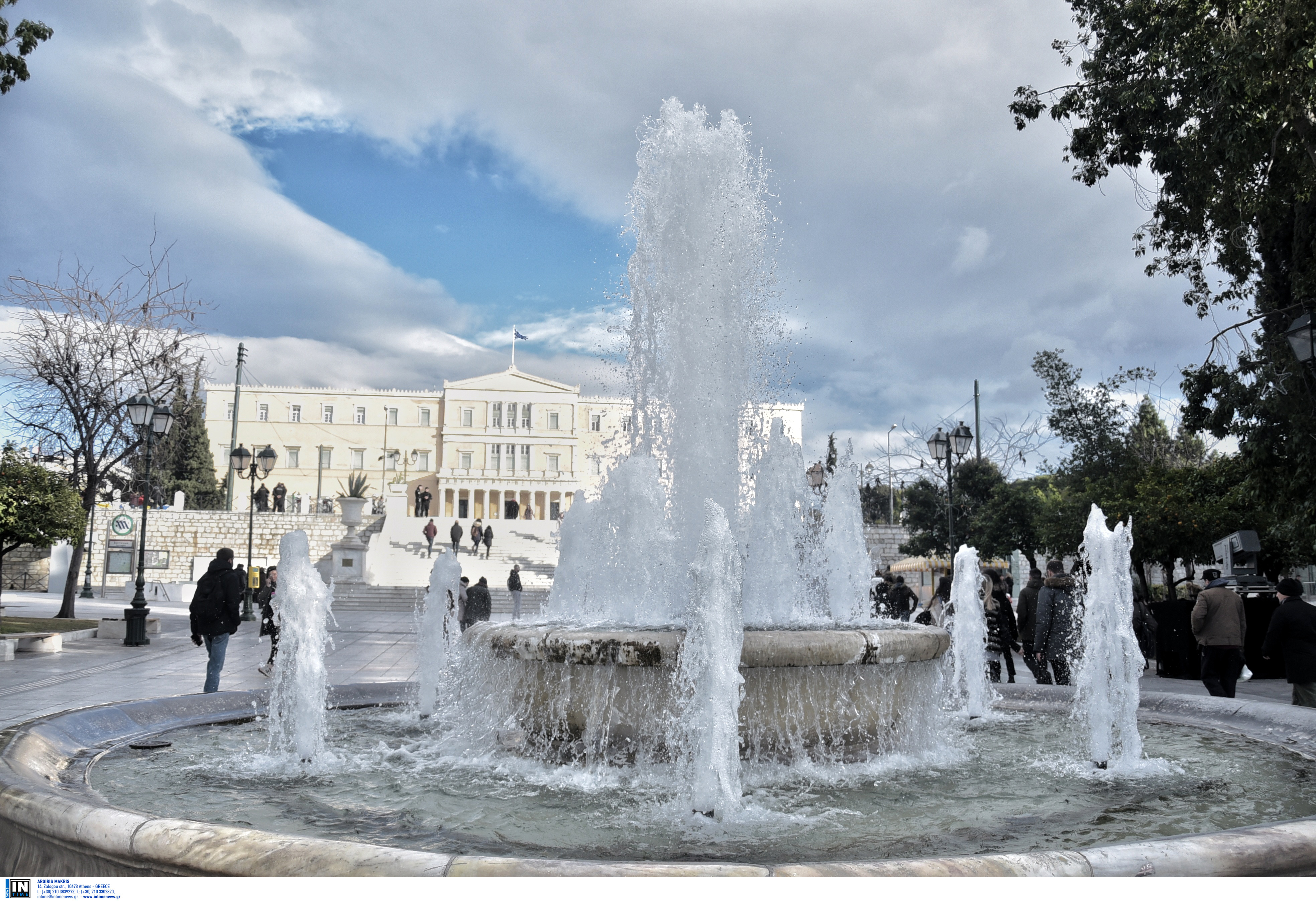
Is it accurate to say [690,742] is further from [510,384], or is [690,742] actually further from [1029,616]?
[510,384]

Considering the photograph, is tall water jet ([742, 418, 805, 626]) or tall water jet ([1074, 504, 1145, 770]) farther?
tall water jet ([742, 418, 805, 626])

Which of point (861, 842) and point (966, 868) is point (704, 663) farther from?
point (966, 868)

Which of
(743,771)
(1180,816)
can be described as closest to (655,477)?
Answer: (743,771)

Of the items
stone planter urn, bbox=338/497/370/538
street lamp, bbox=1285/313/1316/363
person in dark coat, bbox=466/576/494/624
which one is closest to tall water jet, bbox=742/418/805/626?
street lamp, bbox=1285/313/1316/363

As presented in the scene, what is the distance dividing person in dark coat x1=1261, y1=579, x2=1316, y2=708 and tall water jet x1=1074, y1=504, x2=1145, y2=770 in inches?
91.1

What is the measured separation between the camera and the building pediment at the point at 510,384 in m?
73.1

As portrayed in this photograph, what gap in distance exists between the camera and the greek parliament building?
7162cm

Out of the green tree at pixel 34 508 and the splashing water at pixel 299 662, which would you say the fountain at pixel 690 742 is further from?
the green tree at pixel 34 508

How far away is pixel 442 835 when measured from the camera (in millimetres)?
3658

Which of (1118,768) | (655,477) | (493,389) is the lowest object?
(1118,768)

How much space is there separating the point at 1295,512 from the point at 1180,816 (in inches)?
390

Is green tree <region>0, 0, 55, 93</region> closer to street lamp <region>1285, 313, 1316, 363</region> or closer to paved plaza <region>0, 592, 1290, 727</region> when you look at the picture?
paved plaza <region>0, 592, 1290, 727</region>

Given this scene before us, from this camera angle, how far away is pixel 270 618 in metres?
11.1

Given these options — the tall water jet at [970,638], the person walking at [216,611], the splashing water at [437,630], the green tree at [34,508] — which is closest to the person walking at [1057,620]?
the tall water jet at [970,638]
